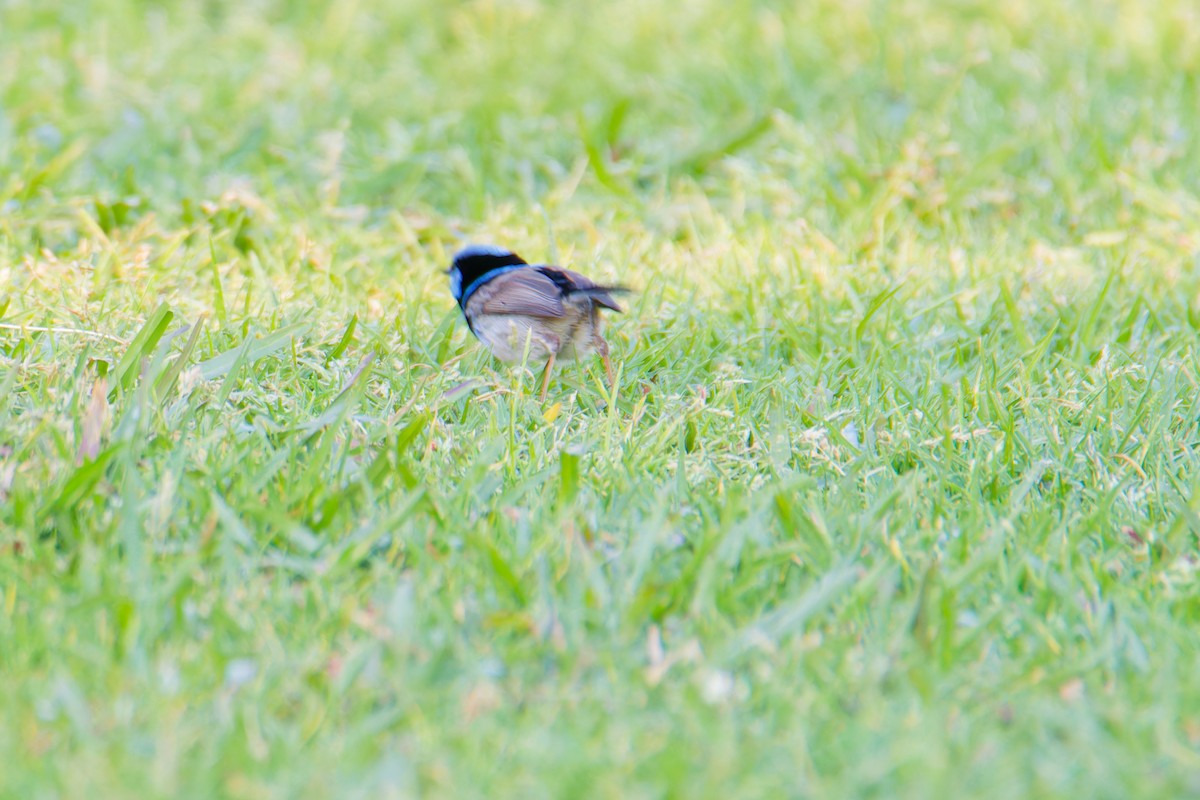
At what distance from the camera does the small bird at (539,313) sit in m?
4.82

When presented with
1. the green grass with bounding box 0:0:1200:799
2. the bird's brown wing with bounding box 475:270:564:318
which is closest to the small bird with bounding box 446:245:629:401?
the bird's brown wing with bounding box 475:270:564:318

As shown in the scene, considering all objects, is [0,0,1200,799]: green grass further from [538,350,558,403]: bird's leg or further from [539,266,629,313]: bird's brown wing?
[539,266,629,313]: bird's brown wing

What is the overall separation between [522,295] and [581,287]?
21cm

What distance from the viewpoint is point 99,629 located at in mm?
3045

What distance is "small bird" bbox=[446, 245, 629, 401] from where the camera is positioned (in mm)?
4816

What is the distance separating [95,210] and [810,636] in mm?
4076

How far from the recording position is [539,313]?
4.84 m

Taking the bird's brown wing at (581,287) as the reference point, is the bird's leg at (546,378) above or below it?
below

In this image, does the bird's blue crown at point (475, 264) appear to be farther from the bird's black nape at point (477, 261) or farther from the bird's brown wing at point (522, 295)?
the bird's brown wing at point (522, 295)

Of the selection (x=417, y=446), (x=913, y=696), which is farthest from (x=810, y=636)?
(x=417, y=446)

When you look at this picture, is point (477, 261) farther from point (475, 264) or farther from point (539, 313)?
point (539, 313)

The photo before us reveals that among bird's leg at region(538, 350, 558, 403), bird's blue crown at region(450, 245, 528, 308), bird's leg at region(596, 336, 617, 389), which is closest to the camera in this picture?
bird's leg at region(538, 350, 558, 403)

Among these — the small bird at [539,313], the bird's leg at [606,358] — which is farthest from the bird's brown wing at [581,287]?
the bird's leg at [606,358]

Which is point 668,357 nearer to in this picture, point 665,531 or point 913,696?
point 665,531
